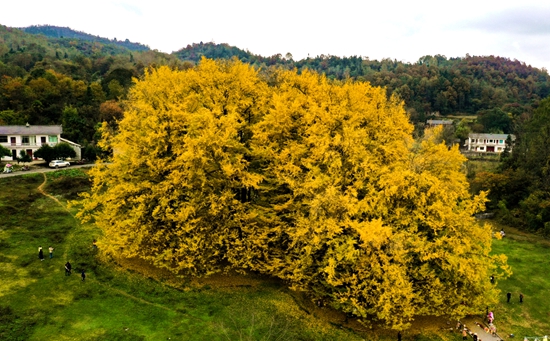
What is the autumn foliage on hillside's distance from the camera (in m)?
21.9

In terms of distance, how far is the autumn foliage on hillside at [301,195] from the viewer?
21859 mm

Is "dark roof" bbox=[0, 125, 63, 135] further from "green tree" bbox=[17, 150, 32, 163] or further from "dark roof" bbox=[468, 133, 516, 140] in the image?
"dark roof" bbox=[468, 133, 516, 140]

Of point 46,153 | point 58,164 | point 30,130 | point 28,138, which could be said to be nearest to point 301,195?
point 58,164

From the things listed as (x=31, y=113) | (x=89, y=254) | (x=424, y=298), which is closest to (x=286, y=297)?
(x=424, y=298)

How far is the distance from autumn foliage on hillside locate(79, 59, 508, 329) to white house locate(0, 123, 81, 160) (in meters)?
39.7

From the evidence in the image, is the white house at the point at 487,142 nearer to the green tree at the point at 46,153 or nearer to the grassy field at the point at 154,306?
the grassy field at the point at 154,306

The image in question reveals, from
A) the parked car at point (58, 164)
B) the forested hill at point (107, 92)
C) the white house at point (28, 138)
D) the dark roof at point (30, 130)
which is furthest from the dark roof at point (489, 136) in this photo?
the dark roof at point (30, 130)

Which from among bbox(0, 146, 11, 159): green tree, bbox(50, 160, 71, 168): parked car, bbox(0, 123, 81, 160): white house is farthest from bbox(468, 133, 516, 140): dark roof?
bbox(0, 146, 11, 159): green tree

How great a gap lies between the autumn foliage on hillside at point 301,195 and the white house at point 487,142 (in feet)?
263

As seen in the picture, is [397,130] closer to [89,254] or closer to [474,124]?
[89,254]

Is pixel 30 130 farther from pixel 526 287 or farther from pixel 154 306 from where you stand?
pixel 526 287

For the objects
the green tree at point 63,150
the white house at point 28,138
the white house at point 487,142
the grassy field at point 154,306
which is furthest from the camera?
the white house at point 487,142

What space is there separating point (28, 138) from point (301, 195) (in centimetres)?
5247

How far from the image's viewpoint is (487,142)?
9856 centimetres
